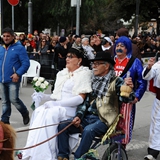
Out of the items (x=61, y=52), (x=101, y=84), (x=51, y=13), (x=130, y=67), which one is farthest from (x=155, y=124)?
(x=51, y=13)

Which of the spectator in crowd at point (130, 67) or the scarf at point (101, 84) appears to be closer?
the scarf at point (101, 84)

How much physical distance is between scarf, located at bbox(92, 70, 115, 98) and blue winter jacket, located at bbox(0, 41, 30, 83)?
2271 mm

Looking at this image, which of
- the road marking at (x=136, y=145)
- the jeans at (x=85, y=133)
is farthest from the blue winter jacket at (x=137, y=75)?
the road marking at (x=136, y=145)

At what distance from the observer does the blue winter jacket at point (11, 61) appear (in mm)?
6387

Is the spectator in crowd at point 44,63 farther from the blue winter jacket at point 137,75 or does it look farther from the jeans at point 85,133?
the jeans at point 85,133

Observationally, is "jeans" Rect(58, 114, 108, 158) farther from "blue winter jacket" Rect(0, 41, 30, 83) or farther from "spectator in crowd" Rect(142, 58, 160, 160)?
"blue winter jacket" Rect(0, 41, 30, 83)

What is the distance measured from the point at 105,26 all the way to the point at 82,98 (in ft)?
190

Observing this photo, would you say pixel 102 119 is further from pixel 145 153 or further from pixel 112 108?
pixel 145 153

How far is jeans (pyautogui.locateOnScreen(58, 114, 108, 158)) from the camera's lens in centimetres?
412

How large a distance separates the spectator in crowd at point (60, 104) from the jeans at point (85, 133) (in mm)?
110

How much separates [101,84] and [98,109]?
310mm

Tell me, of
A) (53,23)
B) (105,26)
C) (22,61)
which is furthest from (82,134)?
(105,26)

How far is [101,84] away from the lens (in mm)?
4438

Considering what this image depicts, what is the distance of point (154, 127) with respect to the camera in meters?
5.10
